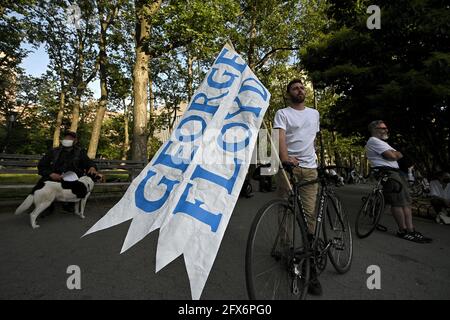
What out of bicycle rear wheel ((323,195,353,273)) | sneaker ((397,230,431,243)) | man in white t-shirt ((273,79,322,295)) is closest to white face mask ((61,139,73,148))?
man in white t-shirt ((273,79,322,295))

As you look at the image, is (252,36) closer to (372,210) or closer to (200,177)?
(372,210)

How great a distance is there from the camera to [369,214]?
481 cm

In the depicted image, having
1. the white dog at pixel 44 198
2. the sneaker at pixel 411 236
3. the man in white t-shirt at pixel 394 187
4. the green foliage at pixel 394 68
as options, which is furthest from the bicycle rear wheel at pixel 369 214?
the white dog at pixel 44 198

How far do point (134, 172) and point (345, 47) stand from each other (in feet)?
27.1

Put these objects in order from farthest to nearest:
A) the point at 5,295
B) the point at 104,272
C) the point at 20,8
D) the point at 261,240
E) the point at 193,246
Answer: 1. the point at 20,8
2. the point at 104,272
3. the point at 5,295
4. the point at 261,240
5. the point at 193,246

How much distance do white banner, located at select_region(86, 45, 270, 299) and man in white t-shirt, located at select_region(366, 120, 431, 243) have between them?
Result: 9.39 ft

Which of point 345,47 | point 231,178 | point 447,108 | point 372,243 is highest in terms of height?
point 345,47

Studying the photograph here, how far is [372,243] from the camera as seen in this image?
14.4 ft

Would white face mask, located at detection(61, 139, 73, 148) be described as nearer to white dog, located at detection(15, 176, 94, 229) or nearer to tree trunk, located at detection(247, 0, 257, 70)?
white dog, located at detection(15, 176, 94, 229)

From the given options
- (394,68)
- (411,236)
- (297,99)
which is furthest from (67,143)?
(394,68)

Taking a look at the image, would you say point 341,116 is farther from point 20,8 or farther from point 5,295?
point 20,8

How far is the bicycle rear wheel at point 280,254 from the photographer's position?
214 cm

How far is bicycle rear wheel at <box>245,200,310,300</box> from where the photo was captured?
214cm

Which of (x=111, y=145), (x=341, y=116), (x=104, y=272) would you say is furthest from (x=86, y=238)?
(x=111, y=145)
